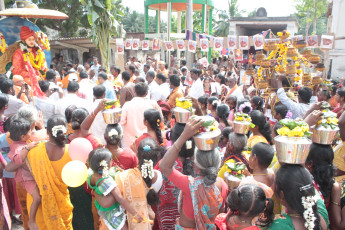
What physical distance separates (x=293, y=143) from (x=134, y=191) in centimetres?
131

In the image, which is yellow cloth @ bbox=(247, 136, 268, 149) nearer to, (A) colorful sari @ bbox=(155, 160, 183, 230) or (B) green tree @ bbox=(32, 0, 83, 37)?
(A) colorful sari @ bbox=(155, 160, 183, 230)

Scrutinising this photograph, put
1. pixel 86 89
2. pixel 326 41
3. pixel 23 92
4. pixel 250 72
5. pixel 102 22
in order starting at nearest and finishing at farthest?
1. pixel 23 92
2. pixel 250 72
3. pixel 86 89
4. pixel 326 41
5. pixel 102 22

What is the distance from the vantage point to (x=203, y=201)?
219cm

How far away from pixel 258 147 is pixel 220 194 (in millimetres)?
560

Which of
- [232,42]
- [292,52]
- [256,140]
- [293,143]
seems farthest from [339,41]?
[293,143]

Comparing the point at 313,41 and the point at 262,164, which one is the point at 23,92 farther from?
the point at 313,41

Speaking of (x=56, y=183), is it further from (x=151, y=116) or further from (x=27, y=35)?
(x=27, y=35)

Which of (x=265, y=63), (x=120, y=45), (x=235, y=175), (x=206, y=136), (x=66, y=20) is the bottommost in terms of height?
(x=235, y=175)

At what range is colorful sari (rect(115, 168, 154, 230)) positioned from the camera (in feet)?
7.84

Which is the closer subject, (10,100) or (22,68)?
(10,100)

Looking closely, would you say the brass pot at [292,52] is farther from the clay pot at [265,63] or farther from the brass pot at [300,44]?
the clay pot at [265,63]

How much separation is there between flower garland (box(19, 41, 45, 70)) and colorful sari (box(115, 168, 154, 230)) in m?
5.55

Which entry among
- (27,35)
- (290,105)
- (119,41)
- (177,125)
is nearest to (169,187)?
(177,125)

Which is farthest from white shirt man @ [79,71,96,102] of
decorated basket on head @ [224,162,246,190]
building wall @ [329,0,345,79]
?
building wall @ [329,0,345,79]
